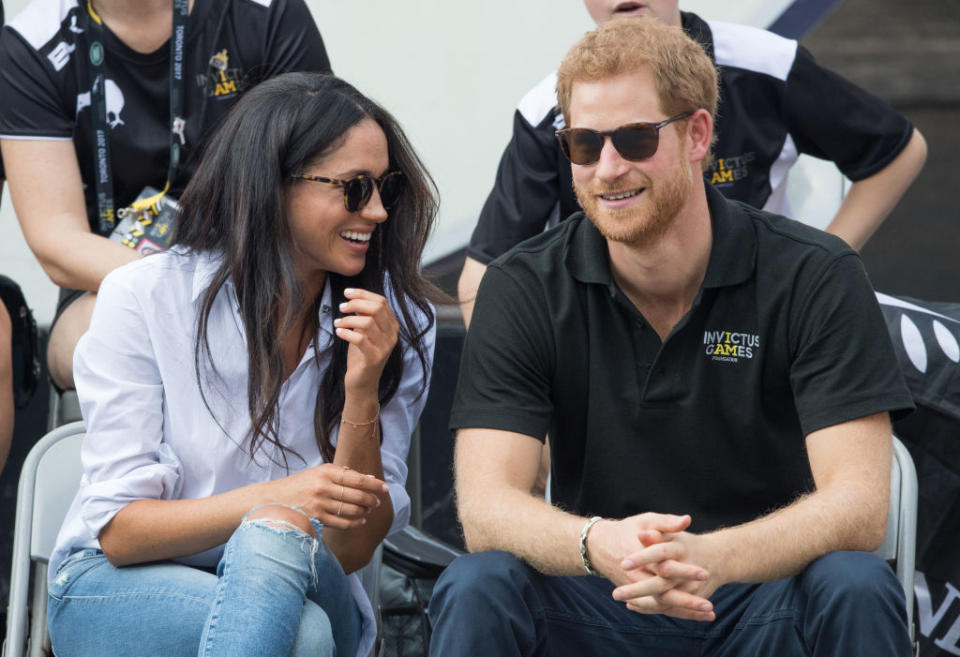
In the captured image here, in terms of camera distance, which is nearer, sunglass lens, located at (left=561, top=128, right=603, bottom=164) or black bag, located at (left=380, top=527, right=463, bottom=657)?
sunglass lens, located at (left=561, top=128, right=603, bottom=164)

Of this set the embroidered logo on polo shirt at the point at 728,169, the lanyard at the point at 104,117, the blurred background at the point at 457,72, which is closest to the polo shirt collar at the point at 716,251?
the embroidered logo on polo shirt at the point at 728,169

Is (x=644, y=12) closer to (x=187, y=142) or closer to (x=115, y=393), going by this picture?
(x=187, y=142)

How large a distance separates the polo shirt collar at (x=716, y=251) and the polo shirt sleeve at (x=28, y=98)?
136cm

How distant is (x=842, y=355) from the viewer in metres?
2.43

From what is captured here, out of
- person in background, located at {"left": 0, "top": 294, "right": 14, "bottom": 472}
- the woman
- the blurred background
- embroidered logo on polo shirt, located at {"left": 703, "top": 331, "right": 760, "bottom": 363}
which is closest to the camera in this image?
the woman

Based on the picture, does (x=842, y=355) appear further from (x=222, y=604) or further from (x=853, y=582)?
(x=222, y=604)

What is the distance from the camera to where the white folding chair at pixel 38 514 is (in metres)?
2.70

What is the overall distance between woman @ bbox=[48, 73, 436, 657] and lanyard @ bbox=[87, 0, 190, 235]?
2.05 feet

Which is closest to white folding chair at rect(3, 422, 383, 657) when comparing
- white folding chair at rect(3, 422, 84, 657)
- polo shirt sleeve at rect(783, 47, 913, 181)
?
white folding chair at rect(3, 422, 84, 657)

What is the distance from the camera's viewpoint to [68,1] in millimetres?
3309

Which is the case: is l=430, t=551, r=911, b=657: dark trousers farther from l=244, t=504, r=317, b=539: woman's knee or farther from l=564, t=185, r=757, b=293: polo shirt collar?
l=564, t=185, r=757, b=293: polo shirt collar

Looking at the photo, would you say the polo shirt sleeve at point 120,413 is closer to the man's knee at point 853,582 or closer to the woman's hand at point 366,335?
the woman's hand at point 366,335

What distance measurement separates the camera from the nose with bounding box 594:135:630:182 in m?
2.51

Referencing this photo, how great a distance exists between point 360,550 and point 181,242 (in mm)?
710
